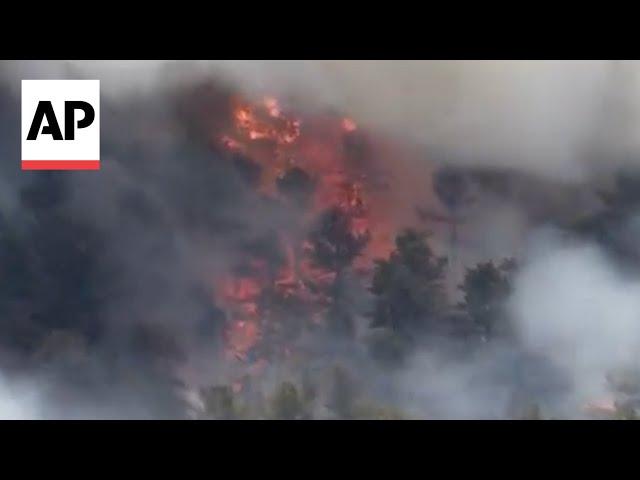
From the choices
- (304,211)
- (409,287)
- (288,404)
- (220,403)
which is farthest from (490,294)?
(220,403)

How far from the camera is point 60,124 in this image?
394cm

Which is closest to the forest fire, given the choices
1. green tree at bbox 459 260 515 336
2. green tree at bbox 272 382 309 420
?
green tree at bbox 272 382 309 420

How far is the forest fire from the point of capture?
12.8 feet

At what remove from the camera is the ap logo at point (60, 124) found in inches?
154

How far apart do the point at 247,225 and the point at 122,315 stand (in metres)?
0.82

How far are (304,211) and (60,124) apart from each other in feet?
4.55

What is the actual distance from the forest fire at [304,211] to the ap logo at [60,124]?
2.30 feet

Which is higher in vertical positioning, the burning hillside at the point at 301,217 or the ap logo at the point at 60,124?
the ap logo at the point at 60,124

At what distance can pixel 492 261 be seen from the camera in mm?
3891

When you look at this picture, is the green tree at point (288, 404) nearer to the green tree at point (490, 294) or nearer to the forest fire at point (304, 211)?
the forest fire at point (304, 211)

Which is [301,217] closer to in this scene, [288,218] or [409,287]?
[288,218]

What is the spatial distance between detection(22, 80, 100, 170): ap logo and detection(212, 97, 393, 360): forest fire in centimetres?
70

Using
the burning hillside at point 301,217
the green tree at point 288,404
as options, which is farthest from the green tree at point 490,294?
the green tree at point 288,404
